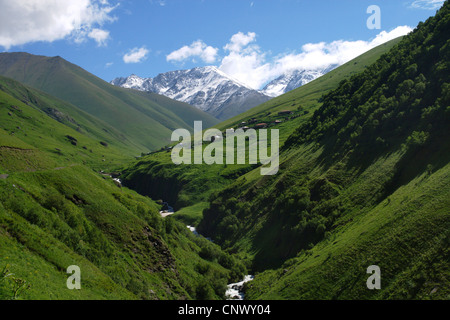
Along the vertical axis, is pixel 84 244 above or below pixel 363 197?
below

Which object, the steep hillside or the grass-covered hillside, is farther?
the steep hillside

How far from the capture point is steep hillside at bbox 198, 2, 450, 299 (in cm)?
5769

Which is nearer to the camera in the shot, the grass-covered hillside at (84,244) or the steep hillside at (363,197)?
the grass-covered hillside at (84,244)

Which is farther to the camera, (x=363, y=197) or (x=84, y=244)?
(x=363, y=197)

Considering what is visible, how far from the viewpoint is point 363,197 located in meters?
88.4

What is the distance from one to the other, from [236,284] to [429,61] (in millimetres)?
106157

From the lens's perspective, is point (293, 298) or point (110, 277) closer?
point (110, 277)

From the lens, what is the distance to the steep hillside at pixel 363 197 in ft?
189

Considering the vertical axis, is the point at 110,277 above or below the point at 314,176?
below
